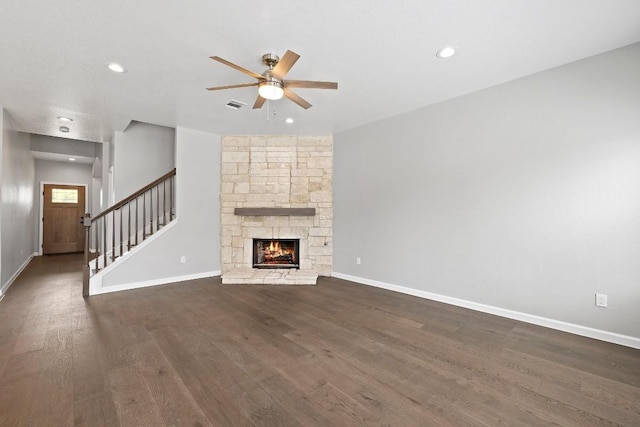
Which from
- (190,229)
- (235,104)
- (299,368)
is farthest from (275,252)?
(299,368)

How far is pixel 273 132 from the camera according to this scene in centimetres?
523

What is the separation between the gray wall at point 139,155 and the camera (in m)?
5.29

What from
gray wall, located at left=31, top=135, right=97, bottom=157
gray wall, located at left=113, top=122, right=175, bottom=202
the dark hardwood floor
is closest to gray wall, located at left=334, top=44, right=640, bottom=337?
the dark hardwood floor

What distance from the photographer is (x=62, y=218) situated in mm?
8055

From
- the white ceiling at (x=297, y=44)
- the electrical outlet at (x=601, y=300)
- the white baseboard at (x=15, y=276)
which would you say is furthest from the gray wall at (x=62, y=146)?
the electrical outlet at (x=601, y=300)

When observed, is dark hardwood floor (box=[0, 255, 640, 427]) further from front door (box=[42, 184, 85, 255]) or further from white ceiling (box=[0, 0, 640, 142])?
front door (box=[42, 184, 85, 255])

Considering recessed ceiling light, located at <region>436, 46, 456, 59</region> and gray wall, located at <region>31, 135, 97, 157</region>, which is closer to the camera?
recessed ceiling light, located at <region>436, 46, 456, 59</region>

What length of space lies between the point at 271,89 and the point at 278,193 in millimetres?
2881

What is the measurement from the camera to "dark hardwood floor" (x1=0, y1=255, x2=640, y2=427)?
1.69m

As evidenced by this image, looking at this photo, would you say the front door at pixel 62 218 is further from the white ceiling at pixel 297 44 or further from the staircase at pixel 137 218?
the white ceiling at pixel 297 44

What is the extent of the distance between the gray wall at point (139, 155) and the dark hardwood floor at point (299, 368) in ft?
8.43

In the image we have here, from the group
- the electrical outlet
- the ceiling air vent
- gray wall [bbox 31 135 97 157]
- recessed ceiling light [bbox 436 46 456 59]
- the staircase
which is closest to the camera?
recessed ceiling light [bbox 436 46 456 59]

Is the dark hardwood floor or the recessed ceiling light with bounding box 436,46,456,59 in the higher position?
the recessed ceiling light with bounding box 436,46,456,59

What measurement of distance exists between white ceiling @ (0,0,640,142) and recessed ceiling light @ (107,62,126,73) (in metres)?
0.09
